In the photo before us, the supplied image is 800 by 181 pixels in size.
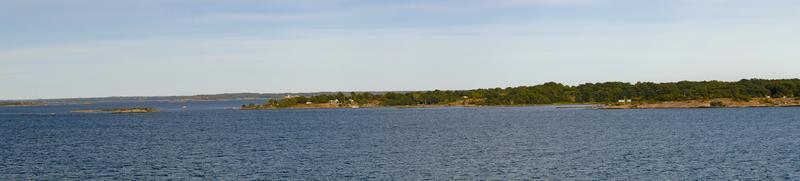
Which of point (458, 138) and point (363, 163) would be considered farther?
point (458, 138)

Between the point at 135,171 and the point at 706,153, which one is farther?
the point at 706,153

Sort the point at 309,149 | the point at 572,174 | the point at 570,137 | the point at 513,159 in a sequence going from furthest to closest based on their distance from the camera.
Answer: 1. the point at 570,137
2. the point at 309,149
3. the point at 513,159
4. the point at 572,174

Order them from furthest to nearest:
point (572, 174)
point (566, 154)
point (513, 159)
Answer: point (566, 154)
point (513, 159)
point (572, 174)

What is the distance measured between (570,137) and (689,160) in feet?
102

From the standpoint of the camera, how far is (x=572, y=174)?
60000 mm

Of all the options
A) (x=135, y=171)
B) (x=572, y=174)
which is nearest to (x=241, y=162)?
(x=135, y=171)

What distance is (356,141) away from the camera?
3848 inches

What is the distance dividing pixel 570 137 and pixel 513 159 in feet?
98.2

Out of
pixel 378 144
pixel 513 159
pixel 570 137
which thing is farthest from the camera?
pixel 570 137

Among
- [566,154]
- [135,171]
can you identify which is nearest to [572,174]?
[566,154]

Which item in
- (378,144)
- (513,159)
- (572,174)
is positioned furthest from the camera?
(378,144)

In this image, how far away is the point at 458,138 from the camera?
100 metres

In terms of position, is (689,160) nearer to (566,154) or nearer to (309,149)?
(566,154)

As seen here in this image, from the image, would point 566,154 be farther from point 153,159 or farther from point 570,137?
point 153,159
